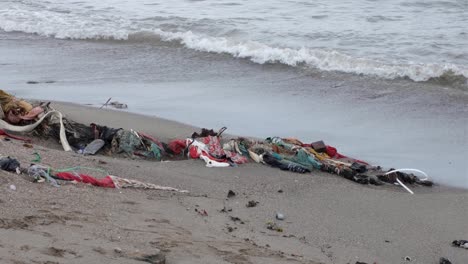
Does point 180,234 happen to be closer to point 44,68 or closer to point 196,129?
point 196,129

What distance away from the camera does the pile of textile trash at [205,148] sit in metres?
7.37

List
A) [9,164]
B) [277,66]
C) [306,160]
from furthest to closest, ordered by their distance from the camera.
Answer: [277,66] < [306,160] < [9,164]

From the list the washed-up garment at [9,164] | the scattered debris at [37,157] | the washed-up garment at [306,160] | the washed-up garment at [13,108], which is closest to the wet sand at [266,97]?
the washed-up garment at [306,160]

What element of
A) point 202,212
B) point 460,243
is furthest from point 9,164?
point 460,243

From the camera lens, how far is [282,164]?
741cm

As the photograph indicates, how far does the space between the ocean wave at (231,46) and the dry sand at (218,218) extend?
223 inches

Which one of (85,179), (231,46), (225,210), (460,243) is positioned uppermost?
(85,179)

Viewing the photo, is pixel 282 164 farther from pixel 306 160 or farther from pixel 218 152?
pixel 218 152

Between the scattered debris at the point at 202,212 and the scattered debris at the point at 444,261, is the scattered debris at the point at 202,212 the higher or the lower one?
the higher one

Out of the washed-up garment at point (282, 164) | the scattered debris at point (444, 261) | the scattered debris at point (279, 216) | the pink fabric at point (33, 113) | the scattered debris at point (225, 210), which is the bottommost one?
the scattered debris at point (444, 261)

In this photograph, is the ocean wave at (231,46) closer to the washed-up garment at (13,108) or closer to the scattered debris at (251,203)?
the washed-up garment at (13,108)

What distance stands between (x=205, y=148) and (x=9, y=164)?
104 inches

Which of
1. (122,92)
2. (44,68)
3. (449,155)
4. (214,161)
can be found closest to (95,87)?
(122,92)

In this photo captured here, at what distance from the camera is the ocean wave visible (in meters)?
12.4
